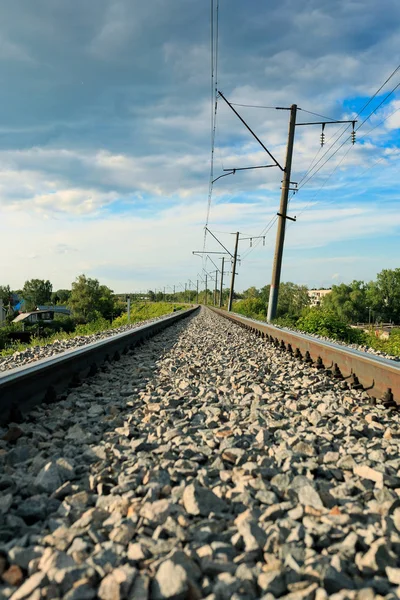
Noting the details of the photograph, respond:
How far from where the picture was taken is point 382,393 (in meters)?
4.92

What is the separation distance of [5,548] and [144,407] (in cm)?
254

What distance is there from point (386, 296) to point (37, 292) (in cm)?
11986

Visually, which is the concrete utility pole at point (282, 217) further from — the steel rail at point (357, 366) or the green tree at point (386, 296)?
the green tree at point (386, 296)

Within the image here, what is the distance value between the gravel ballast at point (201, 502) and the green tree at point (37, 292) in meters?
175

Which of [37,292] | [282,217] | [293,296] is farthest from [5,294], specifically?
[282,217]

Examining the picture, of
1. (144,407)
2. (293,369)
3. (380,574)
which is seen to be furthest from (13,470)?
(293,369)

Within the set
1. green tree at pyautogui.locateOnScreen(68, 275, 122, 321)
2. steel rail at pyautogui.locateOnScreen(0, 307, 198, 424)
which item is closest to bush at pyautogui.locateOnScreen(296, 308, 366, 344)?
steel rail at pyautogui.locateOnScreen(0, 307, 198, 424)

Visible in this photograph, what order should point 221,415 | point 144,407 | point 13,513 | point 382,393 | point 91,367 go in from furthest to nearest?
point 91,367 < point 382,393 < point 144,407 < point 221,415 < point 13,513

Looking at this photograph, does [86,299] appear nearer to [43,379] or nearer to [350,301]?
[350,301]

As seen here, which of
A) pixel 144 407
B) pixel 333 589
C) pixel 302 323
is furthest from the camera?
pixel 302 323

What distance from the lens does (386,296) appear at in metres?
134

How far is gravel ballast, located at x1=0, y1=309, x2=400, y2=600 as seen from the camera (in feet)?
5.74

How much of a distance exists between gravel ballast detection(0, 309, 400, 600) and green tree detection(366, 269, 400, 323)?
5436 inches

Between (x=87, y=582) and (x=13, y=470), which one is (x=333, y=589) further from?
(x=13, y=470)
